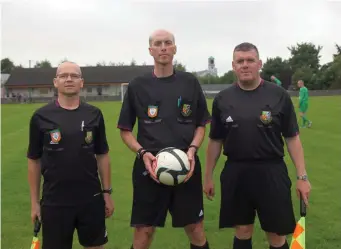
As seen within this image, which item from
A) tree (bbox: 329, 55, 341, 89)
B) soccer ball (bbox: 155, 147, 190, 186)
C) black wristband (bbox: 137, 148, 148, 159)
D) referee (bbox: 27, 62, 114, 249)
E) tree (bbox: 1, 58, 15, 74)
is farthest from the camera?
tree (bbox: 1, 58, 15, 74)

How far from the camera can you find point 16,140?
54.4 feet

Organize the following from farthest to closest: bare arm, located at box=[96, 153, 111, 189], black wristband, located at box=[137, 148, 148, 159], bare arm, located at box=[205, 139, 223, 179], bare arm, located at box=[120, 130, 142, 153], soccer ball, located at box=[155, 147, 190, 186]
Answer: bare arm, located at box=[205, 139, 223, 179], bare arm, located at box=[96, 153, 111, 189], bare arm, located at box=[120, 130, 142, 153], black wristband, located at box=[137, 148, 148, 159], soccer ball, located at box=[155, 147, 190, 186]

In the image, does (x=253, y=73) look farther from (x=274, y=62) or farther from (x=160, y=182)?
(x=274, y=62)

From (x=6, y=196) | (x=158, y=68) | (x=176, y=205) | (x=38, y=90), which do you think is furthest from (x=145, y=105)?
(x=38, y=90)

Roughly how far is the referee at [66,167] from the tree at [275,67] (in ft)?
282

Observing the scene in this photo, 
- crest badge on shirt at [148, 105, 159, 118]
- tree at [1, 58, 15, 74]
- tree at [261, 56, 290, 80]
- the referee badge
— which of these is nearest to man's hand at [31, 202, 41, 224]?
the referee badge

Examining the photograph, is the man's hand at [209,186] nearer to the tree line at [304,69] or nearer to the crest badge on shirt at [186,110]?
the crest badge on shirt at [186,110]

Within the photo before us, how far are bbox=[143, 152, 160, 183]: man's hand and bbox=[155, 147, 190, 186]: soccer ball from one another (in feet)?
0.20

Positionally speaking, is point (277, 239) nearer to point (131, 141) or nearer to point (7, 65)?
point (131, 141)

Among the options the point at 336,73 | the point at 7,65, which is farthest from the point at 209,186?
the point at 7,65

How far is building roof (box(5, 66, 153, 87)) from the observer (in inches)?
3132

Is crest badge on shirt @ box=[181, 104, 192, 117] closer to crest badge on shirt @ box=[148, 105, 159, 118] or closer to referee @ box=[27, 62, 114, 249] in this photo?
crest badge on shirt @ box=[148, 105, 159, 118]

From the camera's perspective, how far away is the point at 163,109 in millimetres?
4391

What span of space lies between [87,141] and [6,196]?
15.9ft
